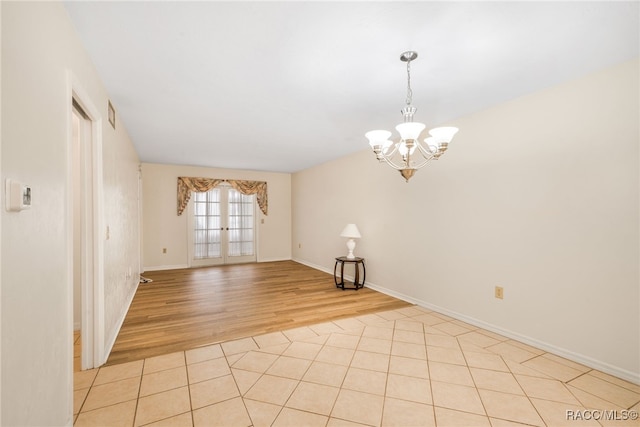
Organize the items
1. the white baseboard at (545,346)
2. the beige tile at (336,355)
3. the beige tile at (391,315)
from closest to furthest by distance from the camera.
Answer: the white baseboard at (545,346) < the beige tile at (336,355) < the beige tile at (391,315)

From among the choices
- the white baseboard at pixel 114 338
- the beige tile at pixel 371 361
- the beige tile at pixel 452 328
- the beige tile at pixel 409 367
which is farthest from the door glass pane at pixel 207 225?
the beige tile at pixel 409 367

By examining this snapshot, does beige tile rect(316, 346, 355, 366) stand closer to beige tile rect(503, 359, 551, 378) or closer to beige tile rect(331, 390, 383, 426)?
beige tile rect(331, 390, 383, 426)

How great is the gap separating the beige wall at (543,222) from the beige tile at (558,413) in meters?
0.74

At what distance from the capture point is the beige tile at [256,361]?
2289mm

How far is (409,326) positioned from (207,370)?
203 cm

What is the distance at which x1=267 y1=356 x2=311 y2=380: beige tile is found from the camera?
220cm

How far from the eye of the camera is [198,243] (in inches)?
265

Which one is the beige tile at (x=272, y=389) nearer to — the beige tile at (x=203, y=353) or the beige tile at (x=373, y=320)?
the beige tile at (x=203, y=353)

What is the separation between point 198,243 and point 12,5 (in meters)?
6.11

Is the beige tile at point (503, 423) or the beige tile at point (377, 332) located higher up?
the beige tile at point (377, 332)

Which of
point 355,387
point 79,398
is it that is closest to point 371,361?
point 355,387

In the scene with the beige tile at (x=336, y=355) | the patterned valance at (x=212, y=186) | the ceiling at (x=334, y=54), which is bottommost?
the beige tile at (x=336, y=355)

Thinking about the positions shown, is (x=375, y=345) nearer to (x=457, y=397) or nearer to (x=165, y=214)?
(x=457, y=397)

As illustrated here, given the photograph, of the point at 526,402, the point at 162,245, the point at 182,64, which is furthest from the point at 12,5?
the point at 162,245
